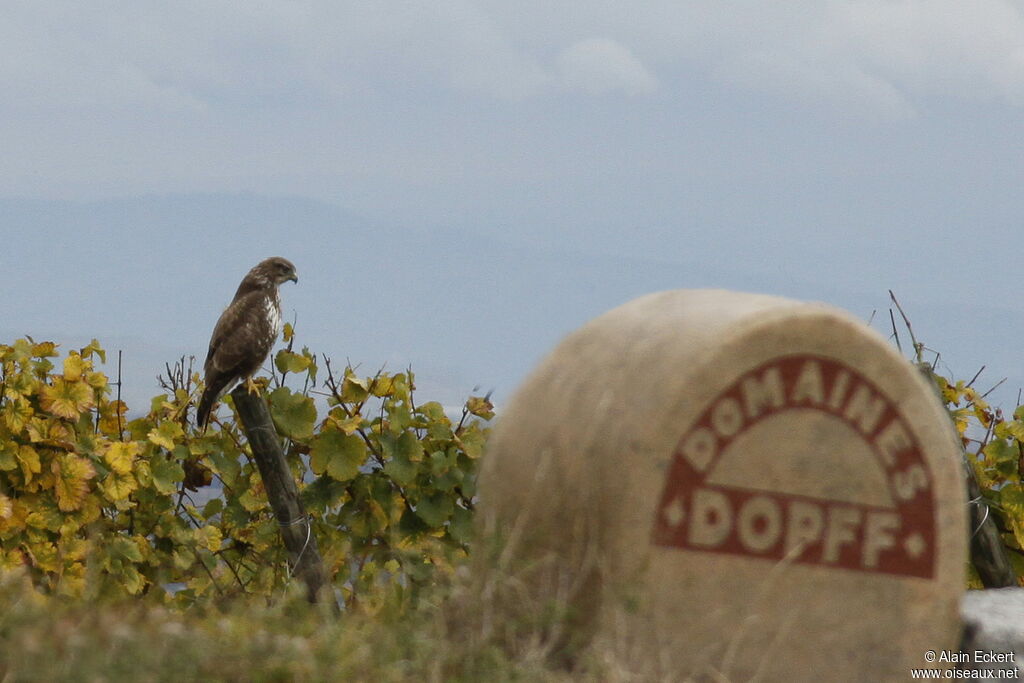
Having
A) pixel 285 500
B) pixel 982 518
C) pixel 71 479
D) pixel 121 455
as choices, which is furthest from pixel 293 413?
pixel 982 518

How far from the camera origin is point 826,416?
452 cm

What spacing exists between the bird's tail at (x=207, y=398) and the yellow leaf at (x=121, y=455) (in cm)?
38

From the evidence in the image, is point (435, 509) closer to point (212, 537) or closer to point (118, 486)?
point (212, 537)

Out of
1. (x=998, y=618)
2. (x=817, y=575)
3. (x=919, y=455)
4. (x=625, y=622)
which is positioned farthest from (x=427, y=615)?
(x=998, y=618)

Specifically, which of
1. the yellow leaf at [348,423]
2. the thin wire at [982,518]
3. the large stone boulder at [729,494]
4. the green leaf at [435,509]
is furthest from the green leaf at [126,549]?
the thin wire at [982,518]

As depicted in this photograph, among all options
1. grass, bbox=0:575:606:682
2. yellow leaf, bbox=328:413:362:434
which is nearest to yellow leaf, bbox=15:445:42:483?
yellow leaf, bbox=328:413:362:434

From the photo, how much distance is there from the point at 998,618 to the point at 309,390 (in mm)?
3704

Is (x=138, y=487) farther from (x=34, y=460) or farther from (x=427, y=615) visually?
(x=427, y=615)

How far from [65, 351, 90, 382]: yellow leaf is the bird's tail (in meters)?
0.71

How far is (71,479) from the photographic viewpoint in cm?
704

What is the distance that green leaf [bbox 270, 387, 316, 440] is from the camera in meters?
7.00

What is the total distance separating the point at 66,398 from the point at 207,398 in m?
0.79

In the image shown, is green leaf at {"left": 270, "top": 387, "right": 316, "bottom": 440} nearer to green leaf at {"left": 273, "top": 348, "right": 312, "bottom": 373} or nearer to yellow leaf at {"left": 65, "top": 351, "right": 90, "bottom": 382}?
green leaf at {"left": 273, "top": 348, "right": 312, "bottom": 373}

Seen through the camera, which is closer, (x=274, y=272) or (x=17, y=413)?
(x=17, y=413)
